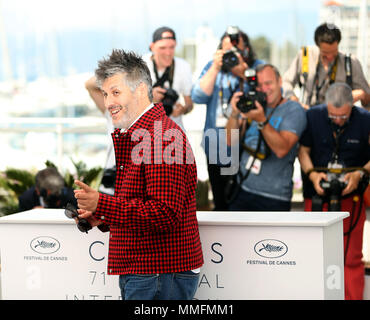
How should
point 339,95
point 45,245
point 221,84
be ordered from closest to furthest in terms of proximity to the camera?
point 45,245, point 339,95, point 221,84

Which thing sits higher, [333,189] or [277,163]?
[277,163]

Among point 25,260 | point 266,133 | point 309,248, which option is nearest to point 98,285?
point 25,260

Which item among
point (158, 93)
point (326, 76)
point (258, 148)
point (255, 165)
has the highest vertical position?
point (326, 76)

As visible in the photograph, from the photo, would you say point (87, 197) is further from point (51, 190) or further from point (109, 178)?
point (51, 190)

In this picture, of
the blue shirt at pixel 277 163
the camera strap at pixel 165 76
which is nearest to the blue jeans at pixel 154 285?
the blue shirt at pixel 277 163

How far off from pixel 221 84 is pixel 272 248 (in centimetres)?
218

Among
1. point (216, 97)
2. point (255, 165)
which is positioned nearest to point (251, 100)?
point (255, 165)

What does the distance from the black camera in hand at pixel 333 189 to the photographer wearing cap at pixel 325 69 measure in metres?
0.87

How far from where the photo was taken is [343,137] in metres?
5.22

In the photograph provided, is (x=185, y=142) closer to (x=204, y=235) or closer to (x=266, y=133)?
(x=204, y=235)

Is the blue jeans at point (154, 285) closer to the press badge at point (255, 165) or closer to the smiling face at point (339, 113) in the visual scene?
the press badge at point (255, 165)

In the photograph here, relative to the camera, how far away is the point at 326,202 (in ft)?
16.9

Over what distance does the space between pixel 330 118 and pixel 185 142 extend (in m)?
2.36

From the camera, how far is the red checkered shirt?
2.92m
